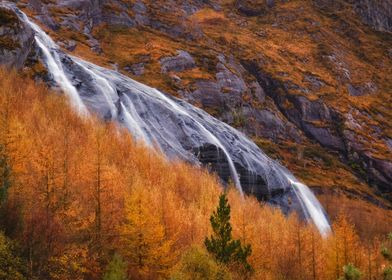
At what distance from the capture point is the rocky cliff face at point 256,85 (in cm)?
12388

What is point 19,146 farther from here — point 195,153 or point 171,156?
point 195,153

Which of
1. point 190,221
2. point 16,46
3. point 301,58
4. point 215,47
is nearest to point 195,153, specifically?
point 190,221

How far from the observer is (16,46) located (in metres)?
67.9

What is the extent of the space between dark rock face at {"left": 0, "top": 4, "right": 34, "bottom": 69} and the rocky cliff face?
43537mm

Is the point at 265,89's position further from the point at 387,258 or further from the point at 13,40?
the point at 387,258

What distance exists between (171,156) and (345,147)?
86.3 metres

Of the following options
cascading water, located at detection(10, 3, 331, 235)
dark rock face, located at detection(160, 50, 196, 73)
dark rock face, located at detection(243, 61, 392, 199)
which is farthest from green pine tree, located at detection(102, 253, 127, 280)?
dark rock face, located at detection(243, 61, 392, 199)

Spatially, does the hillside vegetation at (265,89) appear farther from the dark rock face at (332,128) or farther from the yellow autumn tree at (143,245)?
the yellow autumn tree at (143,245)

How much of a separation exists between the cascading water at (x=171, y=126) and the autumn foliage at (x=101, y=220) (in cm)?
923

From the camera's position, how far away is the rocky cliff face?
123875 mm

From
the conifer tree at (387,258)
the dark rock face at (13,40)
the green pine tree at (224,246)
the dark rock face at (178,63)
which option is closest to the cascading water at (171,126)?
the dark rock face at (13,40)

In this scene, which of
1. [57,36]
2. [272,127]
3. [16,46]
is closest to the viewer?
[16,46]

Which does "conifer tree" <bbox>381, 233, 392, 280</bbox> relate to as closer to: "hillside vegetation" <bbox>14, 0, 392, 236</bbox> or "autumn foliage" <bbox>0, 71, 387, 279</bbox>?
"autumn foliage" <bbox>0, 71, 387, 279</bbox>

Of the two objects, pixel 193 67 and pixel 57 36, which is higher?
pixel 57 36
